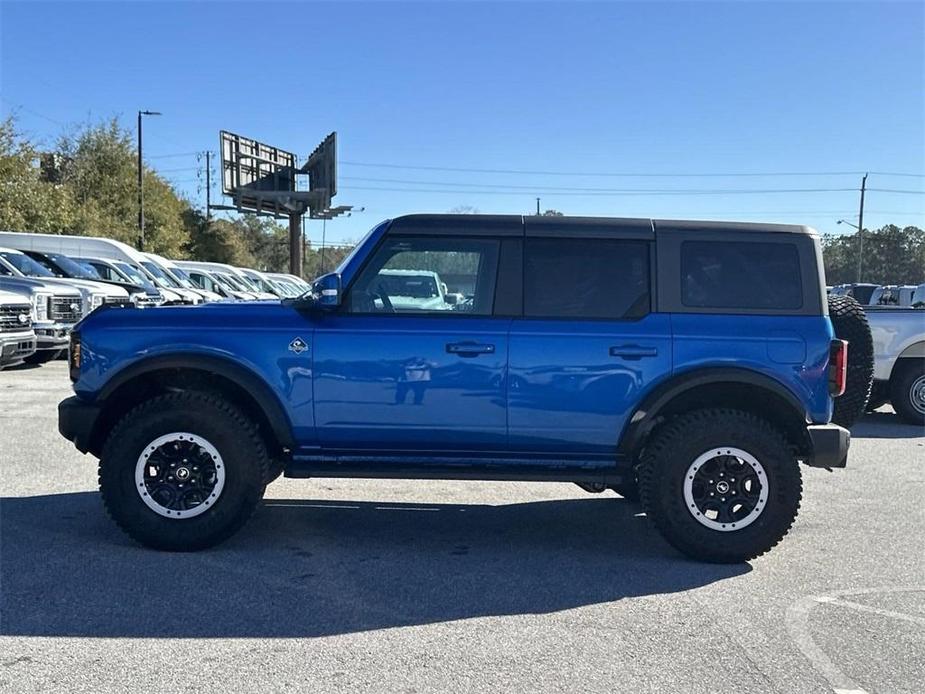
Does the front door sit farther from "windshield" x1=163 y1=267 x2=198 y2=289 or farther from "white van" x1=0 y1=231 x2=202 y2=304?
"windshield" x1=163 y1=267 x2=198 y2=289

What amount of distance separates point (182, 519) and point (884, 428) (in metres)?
8.64

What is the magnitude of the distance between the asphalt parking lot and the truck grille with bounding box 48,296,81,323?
26.1 feet

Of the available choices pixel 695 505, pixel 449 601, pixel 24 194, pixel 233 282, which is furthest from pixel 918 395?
pixel 24 194

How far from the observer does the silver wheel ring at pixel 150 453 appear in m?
4.87

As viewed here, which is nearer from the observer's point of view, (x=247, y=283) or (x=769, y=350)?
(x=769, y=350)

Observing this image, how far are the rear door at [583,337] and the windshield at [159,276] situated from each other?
16.7 meters

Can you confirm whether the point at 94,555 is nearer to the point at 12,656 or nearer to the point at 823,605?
the point at 12,656

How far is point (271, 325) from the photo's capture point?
4922 mm

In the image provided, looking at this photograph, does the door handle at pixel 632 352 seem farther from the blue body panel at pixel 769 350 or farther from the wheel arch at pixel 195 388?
the wheel arch at pixel 195 388

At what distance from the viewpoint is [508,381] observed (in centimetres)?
488

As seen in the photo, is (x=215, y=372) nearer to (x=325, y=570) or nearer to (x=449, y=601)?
(x=325, y=570)

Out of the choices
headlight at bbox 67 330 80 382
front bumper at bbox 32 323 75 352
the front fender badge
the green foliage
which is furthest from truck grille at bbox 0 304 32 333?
the green foliage

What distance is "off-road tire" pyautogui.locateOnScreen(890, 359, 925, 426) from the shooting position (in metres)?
10.2

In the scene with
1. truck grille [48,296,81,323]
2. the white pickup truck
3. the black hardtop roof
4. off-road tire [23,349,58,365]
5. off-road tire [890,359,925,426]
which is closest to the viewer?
the black hardtop roof
